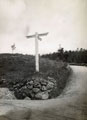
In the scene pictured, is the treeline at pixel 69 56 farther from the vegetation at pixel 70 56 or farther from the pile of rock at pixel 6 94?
the pile of rock at pixel 6 94

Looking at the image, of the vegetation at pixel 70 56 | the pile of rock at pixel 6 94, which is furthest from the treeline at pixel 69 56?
the pile of rock at pixel 6 94

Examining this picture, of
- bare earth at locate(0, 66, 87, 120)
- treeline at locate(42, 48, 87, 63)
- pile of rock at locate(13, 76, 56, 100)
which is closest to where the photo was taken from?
bare earth at locate(0, 66, 87, 120)

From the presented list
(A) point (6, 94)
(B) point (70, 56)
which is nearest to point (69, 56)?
(B) point (70, 56)

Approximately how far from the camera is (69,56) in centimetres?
218

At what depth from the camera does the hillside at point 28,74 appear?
6.79 feet

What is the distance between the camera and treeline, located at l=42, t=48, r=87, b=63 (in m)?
2.16

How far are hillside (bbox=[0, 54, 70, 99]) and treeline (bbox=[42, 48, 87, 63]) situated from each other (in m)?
0.05

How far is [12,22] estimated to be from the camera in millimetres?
2254

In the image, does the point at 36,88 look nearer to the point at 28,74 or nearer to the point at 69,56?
the point at 28,74

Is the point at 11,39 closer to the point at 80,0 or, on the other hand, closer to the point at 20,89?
the point at 20,89

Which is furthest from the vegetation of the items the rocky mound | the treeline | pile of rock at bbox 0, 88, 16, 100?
pile of rock at bbox 0, 88, 16, 100

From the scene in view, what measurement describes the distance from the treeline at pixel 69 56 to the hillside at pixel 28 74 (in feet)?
0.15

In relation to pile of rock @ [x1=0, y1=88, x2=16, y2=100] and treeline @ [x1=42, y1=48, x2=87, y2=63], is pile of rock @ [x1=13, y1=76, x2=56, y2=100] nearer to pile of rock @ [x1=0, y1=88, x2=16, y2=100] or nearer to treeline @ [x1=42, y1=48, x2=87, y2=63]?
pile of rock @ [x1=0, y1=88, x2=16, y2=100]

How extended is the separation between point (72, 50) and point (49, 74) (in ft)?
1.05
